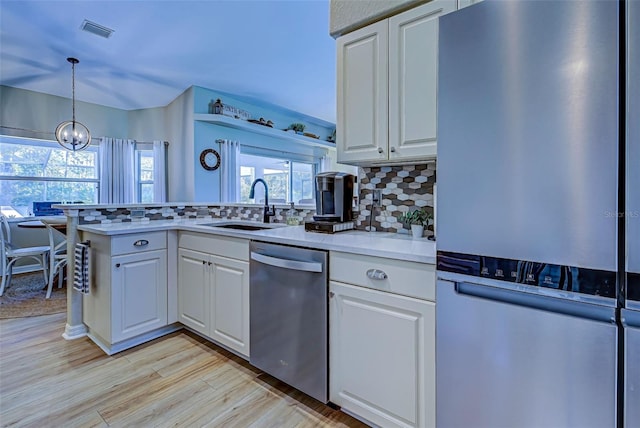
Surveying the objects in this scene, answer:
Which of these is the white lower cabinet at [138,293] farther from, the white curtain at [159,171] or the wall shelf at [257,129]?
the white curtain at [159,171]

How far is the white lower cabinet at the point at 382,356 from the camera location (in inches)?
51.3

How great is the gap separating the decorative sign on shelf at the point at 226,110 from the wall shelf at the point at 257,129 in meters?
0.11

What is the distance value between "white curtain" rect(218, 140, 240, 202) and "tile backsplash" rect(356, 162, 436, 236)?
3257 mm

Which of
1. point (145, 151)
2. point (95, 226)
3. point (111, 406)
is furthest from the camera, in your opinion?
point (145, 151)

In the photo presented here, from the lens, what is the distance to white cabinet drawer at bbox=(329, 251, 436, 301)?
1.29m

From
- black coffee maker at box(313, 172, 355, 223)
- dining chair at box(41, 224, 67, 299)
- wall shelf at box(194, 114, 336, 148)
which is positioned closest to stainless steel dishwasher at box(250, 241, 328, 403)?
black coffee maker at box(313, 172, 355, 223)

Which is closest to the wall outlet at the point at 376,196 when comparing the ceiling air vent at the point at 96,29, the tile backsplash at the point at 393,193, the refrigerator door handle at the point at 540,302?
the tile backsplash at the point at 393,193

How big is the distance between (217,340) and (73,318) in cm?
133

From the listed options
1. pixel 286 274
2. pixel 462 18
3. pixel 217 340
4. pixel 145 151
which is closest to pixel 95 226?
pixel 217 340

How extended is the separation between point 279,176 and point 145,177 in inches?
96.9

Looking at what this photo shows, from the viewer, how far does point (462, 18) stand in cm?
108

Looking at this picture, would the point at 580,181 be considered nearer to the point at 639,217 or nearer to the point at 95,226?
the point at 639,217

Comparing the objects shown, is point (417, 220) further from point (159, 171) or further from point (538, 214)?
point (159, 171)

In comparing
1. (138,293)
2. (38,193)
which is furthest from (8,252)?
(138,293)
